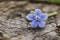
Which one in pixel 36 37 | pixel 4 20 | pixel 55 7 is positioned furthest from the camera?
pixel 55 7

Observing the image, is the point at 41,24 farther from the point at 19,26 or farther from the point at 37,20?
the point at 19,26

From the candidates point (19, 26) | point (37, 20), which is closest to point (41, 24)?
point (37, 20)

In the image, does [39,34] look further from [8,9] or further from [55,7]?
[55,7]

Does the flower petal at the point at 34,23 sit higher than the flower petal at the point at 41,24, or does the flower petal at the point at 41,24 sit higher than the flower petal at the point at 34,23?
the flower petal at the point at 34,23

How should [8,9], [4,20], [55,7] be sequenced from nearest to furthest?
1. [4,20]
2. [8,9]
3. [55,7]

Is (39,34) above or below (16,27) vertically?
below

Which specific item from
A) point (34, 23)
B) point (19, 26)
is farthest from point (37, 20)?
point (19, 26)

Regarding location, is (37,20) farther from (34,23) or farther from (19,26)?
(19,26)

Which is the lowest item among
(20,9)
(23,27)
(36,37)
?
(36,37)

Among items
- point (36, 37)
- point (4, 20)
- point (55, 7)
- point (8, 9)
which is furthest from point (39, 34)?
point (55, 7)

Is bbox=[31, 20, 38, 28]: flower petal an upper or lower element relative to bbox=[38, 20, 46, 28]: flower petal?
upper

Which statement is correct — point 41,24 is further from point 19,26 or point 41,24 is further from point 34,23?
point 19,26
